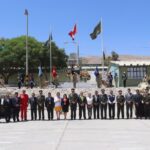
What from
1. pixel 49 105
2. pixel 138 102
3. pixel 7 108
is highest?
pixel 138 102

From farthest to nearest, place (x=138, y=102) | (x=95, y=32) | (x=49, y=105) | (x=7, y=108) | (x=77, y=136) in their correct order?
1. (x=95, y=32)
2. (x=138, y=102)
3. (x=49, y=105)
4. (x=7, y=108)
5. (x=77, y=136)

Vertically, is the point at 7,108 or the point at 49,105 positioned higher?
the point at 49,105

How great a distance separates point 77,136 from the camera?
1728 centimetres

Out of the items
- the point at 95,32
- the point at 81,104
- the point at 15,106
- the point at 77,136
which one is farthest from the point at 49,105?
the point at 95,32

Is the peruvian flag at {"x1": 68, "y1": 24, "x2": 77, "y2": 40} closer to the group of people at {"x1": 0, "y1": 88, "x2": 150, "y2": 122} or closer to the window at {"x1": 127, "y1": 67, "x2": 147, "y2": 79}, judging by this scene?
the window at {"x1": 127, "y1": 67, "x2": 147, "y2": 79}

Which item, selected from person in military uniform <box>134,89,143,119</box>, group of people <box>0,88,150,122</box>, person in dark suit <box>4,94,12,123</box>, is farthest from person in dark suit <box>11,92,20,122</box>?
person in military uniform <box>134,89,143,119</box>

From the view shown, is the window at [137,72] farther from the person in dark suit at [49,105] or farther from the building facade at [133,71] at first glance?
the person in dark suit at [49,105]

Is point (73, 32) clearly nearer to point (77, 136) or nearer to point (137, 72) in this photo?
point (137, 72)

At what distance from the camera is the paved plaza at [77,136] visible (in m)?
14.7

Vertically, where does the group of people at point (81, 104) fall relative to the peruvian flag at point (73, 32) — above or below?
below

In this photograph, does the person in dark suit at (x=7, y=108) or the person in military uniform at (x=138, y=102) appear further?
the person in military uniform at (x=138, y=102)

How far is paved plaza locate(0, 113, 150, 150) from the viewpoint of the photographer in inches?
579

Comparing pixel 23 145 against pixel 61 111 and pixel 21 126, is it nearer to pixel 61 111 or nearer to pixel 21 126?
pixel 21 126

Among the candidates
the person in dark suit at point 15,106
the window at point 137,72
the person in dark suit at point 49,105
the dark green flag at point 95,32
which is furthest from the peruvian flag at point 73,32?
the person in dark suit at point 15,106
